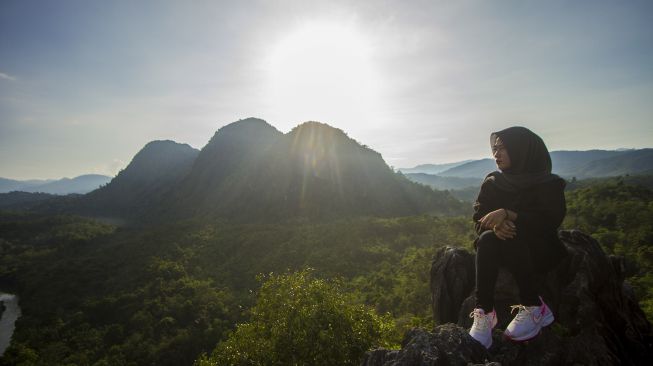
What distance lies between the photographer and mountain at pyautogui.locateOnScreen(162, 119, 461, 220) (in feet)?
390

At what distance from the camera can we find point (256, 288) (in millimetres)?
63500

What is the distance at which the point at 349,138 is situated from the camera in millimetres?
148750

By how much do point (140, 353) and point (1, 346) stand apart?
4439 centimetres

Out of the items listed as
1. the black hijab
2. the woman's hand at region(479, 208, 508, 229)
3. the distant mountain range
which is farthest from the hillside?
the woman's hand at region(479, 208, 508, 229)

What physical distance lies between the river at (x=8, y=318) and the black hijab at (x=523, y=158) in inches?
3734

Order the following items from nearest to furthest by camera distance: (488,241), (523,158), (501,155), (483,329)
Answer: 1. (483,329)
2. (488,241)
3. (523,158)
4. (501,155)

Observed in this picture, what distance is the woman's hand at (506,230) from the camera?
6.67m

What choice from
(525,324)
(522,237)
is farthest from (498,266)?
(525,324)

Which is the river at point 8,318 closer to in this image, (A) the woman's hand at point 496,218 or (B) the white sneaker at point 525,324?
(B) the white sneaker at point 525,324

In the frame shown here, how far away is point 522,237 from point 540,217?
562 millimetres

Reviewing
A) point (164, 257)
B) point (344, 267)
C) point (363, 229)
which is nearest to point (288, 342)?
point (344, 267)

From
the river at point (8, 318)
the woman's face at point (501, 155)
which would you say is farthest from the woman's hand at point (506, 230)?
the river at point (8, 318)

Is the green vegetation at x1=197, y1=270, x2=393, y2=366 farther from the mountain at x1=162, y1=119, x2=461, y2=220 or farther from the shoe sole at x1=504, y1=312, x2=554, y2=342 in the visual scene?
the mountain at x1=162, y1=119, x2=461, y2=220

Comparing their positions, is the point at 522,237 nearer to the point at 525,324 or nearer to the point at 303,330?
the point at 525,324
